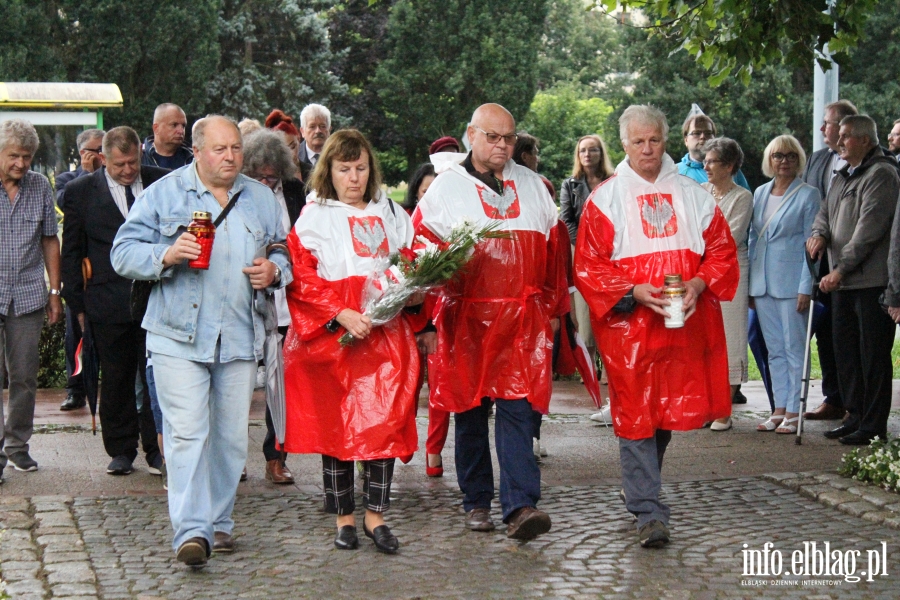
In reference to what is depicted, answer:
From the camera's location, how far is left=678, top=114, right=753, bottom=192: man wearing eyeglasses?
10.1m

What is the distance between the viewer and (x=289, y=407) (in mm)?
5938

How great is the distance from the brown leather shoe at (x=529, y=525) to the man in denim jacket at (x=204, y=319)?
54.6 inches

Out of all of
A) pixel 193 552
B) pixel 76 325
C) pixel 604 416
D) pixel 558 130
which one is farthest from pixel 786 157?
pixel 558 130

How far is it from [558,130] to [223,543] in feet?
108

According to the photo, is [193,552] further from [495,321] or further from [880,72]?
[880,72]

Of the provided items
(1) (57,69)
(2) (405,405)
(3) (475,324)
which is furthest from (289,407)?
(1) (57,69)

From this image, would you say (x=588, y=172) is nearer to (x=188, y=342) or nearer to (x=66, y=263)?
(x=66, y=263)

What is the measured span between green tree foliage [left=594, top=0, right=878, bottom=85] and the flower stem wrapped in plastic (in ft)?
8.55

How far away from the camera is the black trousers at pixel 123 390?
7457 millimetres

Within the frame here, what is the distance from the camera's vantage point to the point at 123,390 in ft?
24.9

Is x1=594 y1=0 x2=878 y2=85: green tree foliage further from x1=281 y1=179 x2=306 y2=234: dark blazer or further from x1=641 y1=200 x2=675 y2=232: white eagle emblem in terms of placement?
x1=281 y1=179 x2=306 y2=234: dark blazer

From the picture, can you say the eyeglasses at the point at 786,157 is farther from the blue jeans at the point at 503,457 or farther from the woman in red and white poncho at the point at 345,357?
the woman in red and white poncho at the point at 345,357

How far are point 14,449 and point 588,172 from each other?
4.79 metres

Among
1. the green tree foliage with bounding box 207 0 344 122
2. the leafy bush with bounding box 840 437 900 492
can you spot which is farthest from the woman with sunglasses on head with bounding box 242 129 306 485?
the green tree foliage with bounding box 207 0 344 122
